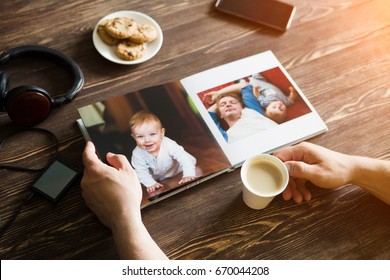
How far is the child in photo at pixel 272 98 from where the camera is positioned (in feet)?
3.24

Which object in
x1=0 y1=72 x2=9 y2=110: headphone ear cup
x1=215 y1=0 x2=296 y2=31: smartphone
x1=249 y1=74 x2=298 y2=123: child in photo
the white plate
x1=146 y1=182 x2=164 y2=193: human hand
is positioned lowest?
x1=146 y1=182 x2=164 y2=193: human hand

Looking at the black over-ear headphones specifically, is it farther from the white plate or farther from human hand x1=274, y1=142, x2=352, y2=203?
human hand x1=274, y1=142, x2=352, y2=203

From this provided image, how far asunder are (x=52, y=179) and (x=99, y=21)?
0.47 metres

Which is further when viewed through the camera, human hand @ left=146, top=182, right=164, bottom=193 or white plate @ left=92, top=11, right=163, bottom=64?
white plate @ left=92, top=11, right=163, bottom=64

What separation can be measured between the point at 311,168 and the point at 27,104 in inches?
24.0

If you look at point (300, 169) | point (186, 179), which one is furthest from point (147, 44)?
point (300, 169)

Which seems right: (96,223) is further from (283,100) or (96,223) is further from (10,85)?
(283,100)

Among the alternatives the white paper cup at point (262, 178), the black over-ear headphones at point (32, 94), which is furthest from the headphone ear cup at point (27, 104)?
the white paper cup at point (262, 178)

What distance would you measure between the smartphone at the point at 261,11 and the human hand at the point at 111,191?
59 centimetres

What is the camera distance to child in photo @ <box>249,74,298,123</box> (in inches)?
38.9

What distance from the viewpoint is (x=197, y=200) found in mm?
871

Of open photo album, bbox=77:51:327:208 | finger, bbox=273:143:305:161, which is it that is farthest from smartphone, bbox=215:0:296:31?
finger, bbox=273:143:305:161

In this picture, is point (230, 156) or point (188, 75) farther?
point (188, 75)

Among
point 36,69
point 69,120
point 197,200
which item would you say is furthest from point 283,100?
point 36,69
